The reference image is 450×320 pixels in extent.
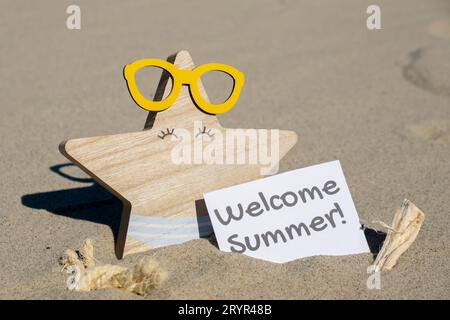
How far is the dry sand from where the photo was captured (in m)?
1.98

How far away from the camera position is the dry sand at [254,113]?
1984 mm

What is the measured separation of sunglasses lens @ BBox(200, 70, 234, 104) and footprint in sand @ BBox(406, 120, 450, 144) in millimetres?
990

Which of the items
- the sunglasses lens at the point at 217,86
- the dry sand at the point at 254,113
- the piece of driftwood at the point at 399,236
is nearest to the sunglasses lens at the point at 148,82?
the dry sand at the point at 254,113

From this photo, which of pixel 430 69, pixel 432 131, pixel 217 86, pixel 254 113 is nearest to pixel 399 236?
pixel 432 131

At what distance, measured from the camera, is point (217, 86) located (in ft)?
12.5

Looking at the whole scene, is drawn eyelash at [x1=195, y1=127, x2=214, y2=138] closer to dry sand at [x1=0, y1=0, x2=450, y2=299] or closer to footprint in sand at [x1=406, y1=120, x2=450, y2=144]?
dry sand at [x1=0, y1=0, x2=450, y2=299]

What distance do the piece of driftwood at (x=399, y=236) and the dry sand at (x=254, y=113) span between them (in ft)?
0.14

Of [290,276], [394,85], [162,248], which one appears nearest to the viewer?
[290,276]

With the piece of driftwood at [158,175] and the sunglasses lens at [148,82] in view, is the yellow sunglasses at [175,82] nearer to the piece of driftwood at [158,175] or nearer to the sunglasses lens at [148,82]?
the piece of driftwood at [158,175]

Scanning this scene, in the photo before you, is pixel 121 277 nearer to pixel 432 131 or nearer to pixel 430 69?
pixel 432 131

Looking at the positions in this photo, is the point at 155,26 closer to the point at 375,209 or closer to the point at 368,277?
the point at 375,209
